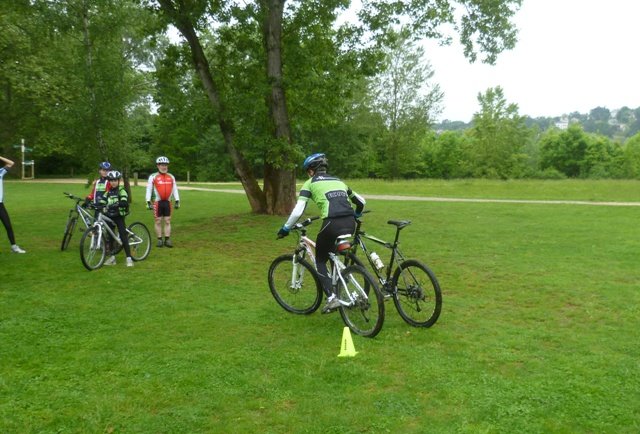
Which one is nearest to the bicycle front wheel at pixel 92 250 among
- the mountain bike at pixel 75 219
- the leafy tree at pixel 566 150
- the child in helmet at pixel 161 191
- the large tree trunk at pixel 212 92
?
the mountain bike at pixel 75 219

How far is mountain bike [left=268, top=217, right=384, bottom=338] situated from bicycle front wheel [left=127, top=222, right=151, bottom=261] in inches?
159

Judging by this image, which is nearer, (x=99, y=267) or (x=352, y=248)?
(x=352, y=248)

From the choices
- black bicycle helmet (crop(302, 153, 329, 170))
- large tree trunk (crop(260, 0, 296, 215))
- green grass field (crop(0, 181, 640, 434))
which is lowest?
green grass field (crop(0, 181, 640, 434))

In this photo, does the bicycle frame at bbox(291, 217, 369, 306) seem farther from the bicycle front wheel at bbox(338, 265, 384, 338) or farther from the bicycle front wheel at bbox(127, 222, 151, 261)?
the bicycle front wheel at bbox(127, 222, 151, 261)

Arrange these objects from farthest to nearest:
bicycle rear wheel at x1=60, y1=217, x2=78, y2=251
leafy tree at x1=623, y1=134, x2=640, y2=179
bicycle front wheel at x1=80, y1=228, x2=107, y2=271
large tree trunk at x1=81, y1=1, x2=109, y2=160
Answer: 1. leafy tree at x1=623, y1=134, x2=640, y2=179
2. large tree trunk at x1=81, y1=1, x2=109, y2=160
3. bicycle rear wheel at x1=60, y1=217, x2=78, y2=251
4. bicycle front wheel at x1=80, y1=228, x2=107, y2=271

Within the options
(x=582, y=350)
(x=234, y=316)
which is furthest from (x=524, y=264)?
(x=234, y=316)

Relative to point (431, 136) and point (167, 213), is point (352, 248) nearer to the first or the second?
point (167, 213)

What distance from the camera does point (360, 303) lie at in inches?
231

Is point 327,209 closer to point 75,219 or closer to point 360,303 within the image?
point 360,303

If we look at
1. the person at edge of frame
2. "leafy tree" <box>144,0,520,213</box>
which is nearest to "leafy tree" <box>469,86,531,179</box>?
"leafy tree" <box>144,0,520,213</box>

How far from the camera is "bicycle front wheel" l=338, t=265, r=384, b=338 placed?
5.77 m

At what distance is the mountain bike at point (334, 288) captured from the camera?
19.1ft

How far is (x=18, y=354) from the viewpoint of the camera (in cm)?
534

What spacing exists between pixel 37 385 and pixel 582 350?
196 inches
